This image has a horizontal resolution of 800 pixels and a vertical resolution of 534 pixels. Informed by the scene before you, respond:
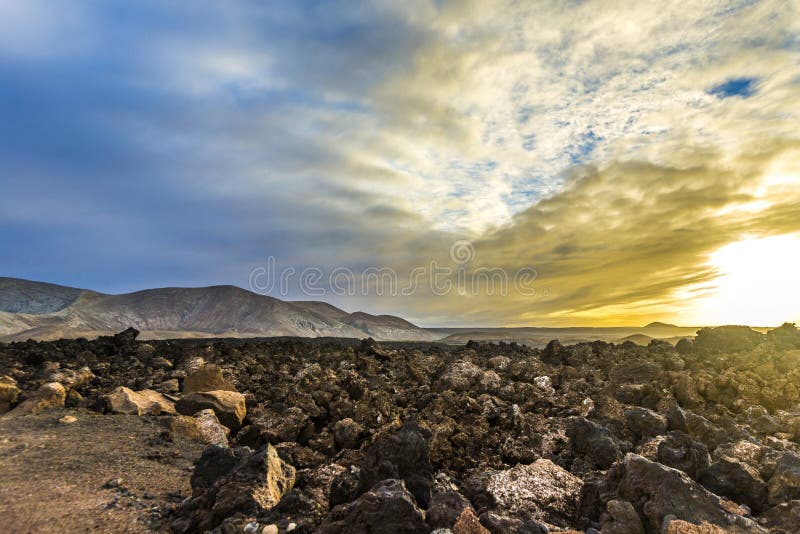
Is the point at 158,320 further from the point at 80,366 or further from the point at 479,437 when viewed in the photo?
the point at 479,437

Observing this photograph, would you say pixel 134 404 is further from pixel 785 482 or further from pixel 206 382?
pixel 785 482

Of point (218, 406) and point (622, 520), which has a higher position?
point (218, 406)

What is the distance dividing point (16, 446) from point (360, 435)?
297 inches

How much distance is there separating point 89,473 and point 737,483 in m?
11.5

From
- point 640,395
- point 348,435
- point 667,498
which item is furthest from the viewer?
point 640,395

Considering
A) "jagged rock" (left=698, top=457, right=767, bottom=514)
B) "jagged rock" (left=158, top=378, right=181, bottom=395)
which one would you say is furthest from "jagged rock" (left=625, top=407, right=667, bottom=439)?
"jagged rock" (left=158, top=378, right=181, bottom=395)

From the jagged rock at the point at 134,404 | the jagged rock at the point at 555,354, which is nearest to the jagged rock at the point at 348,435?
the jagged rock at the point at 134,404

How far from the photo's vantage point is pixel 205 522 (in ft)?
21.2

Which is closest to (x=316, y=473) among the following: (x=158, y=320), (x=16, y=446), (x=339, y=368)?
(x=16, y=446)

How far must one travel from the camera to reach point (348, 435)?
10.5m

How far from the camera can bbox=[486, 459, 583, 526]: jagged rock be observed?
6.68 m

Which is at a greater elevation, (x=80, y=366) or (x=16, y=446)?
(x=80, y=366)

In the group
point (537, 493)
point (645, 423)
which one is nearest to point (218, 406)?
point (537, 493)

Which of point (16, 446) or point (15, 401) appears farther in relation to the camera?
point (15, 401)
